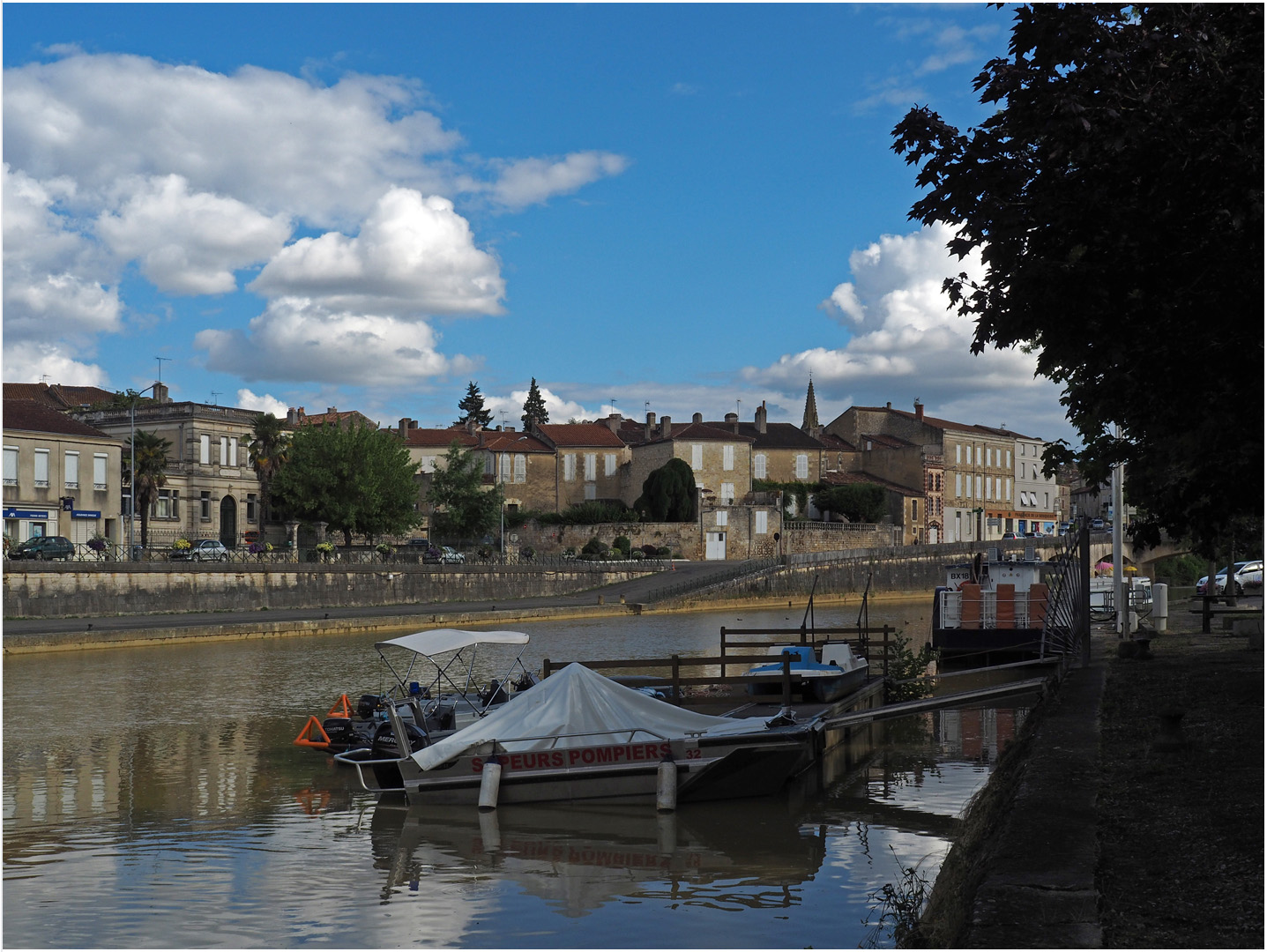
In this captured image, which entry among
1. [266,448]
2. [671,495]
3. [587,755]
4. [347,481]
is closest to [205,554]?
[347,481]

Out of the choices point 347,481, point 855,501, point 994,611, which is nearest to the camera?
point 994,611

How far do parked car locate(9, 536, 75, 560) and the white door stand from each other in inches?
1742

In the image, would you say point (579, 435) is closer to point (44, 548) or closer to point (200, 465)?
point (200, 465)

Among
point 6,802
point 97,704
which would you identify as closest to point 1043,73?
point 6,802

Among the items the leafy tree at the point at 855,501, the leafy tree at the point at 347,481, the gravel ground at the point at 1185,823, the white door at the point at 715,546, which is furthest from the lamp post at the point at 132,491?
the leafy tree at the point at 855,501

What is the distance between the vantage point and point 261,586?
51.2m

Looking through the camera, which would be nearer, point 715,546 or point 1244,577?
point 1244,577

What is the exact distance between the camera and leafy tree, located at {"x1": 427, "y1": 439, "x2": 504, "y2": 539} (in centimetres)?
7444

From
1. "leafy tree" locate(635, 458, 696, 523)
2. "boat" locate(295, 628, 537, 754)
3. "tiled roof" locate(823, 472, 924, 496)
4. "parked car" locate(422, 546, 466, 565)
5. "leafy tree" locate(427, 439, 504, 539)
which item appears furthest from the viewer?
"tiled roof" locate(823, 472, 924, 496)

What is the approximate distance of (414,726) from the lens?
53.4 ft

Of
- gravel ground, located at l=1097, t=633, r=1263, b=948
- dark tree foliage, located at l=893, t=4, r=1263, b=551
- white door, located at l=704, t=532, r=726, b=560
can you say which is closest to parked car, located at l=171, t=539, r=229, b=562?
white door, located at l=704, t=532, r=726, b=560

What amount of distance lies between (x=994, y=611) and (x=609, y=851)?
2231cm

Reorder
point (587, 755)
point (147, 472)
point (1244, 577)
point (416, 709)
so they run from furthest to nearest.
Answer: point (147, 472) → point (1244, 577) → point (416, 709) → point (587, 755)

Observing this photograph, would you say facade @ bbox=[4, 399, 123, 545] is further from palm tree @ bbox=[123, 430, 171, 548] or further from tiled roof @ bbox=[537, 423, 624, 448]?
tiled roof @ bbox=[537, 423, 624, 448]
